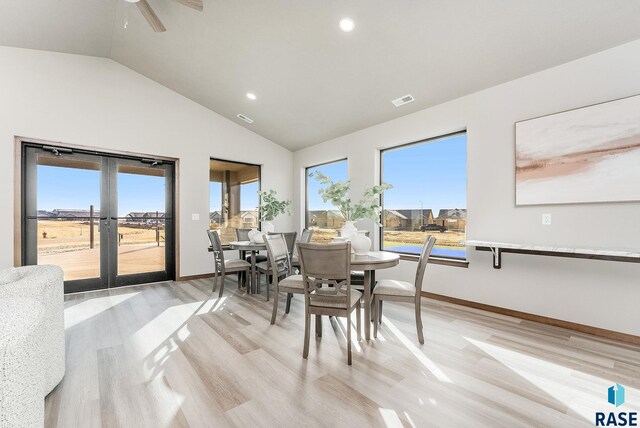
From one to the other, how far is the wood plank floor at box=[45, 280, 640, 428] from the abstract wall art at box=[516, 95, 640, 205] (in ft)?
4.56

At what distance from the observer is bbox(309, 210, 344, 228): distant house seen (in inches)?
223

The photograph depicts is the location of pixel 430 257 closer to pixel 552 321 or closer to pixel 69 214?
pixel 552 321

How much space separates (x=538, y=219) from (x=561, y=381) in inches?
66.5

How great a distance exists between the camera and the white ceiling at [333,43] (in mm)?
2521

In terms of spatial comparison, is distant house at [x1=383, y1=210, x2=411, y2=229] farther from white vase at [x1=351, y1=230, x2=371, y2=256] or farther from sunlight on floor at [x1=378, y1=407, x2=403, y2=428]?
sunlight on floor at [x1=378, y1=407, x2=403, y2=428]

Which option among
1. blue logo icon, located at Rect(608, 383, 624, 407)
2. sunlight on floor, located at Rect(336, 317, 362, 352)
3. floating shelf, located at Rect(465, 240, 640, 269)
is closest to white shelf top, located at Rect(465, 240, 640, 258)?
floating shelf, located at Rect(465, 240, 640, 269)

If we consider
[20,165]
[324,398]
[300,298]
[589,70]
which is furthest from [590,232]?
[20,165]

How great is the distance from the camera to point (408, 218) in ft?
14.6

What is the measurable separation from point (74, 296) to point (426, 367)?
484 cm

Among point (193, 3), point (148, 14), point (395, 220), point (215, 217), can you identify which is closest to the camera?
point (193, 3)

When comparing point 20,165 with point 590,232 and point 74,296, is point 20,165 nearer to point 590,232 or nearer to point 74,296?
point 74,296

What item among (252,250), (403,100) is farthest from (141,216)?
(403,100)

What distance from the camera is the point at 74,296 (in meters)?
4.10

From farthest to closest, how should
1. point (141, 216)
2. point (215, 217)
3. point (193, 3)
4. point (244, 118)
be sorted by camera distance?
point (215, 217) → point (244, 118) → point (141, 216) → point (193, 3)
